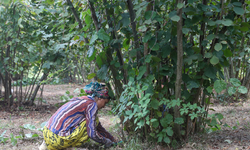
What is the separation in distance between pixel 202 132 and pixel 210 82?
0.68 metres

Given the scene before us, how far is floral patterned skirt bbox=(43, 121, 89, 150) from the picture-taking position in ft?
7.84

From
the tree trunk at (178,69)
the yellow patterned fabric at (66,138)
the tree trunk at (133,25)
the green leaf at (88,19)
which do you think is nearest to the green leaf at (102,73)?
the tree trunk at (133,25)

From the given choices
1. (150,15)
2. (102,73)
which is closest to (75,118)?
(102,73)

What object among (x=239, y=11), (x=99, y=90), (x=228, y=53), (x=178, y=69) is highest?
(x=239, y=11)

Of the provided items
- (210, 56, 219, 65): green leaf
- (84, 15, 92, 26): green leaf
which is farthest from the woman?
(210, 56, 219, 65): green leaf

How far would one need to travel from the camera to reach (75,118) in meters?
2.48

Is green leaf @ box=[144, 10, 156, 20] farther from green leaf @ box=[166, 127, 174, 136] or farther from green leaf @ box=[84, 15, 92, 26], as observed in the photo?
green leaf @ box=[166, 127, 174, 136]

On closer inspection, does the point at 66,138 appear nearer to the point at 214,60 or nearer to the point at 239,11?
the point at 214,60

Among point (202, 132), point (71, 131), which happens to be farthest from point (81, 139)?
point (202, 132)

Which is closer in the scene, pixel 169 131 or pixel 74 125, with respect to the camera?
pixel 169 131

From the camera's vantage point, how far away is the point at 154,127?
2141 mm

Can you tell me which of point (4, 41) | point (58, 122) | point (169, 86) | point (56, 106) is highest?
point (4, 41)

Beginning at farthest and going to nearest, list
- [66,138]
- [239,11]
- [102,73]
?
[66,138] → [102,73] → [239,11]

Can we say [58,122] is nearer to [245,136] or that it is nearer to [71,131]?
[71,131]
